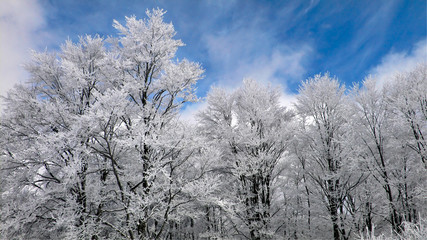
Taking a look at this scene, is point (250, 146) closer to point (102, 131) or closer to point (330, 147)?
point (330, 147)

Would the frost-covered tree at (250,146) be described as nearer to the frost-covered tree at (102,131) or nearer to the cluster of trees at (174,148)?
the cluster of trees at (174,148)

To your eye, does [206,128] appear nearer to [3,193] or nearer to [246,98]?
[246,98]

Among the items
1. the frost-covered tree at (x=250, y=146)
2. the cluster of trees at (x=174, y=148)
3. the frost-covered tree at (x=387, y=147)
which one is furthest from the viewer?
the frost-covered tree at (x=250, y=146)

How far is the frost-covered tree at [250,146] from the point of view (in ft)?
34.2

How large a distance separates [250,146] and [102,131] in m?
7.14

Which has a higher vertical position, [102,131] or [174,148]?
[102,131]

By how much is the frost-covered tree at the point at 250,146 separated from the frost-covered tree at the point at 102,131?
2.78m

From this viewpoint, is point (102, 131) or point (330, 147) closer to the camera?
point (102, 131)

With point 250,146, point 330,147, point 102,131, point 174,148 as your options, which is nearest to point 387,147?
point 330,147

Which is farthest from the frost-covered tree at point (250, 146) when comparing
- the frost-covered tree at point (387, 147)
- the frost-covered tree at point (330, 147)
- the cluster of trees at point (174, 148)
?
the frost-covered tree at point (387, 147)

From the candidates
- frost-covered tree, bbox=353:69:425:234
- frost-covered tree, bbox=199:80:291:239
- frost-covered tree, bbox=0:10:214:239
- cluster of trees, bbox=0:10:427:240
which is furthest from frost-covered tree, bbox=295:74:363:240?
frost-covered tree, bbox=0:10:214:239

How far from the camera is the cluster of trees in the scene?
7.47 m

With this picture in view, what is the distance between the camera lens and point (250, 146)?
11422 millimetres

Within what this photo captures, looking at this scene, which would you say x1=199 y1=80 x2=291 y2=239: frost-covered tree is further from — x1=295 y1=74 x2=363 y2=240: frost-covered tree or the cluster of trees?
x1=295 y1=74 x2=363 y2=240: frost-covered tree
